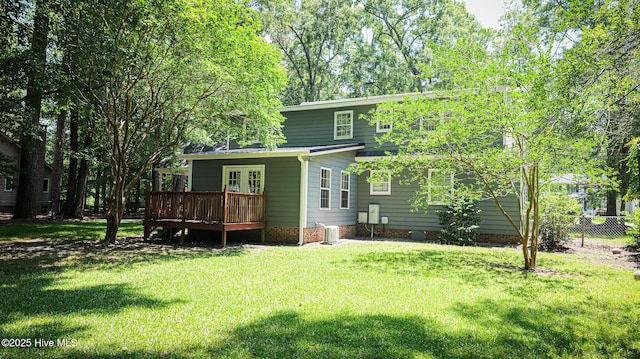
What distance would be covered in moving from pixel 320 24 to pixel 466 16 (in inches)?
431

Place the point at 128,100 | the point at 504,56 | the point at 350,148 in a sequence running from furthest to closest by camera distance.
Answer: the point at 350,148, the point at 128,100, the point at 504,56

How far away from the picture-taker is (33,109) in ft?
44.9

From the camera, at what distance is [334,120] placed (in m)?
16.8

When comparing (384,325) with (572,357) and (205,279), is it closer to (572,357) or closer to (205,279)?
(572,357)

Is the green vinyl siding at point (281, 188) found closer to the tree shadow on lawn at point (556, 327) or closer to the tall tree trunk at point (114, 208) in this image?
the tall tree trunk at point (114, 208)

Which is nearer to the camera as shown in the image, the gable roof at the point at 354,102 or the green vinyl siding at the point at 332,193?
the green vinyl siding at the point at 332,193

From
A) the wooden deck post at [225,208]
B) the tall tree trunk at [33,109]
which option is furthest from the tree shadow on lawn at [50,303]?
the tall tree trunk at [33,109]

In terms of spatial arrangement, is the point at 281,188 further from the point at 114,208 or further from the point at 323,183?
the point at 114,208

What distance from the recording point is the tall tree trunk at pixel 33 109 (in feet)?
30.9

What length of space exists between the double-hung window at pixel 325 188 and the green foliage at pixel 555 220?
22.9ft

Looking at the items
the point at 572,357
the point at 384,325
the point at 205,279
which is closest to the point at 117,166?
the point at 205,279

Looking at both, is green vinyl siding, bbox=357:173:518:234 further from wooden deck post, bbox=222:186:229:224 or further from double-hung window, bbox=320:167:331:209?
wooden deck post, bbox=222:186:229:224

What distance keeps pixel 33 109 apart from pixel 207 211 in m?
7.70

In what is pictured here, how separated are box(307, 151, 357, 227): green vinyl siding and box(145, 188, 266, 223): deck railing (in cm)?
166
